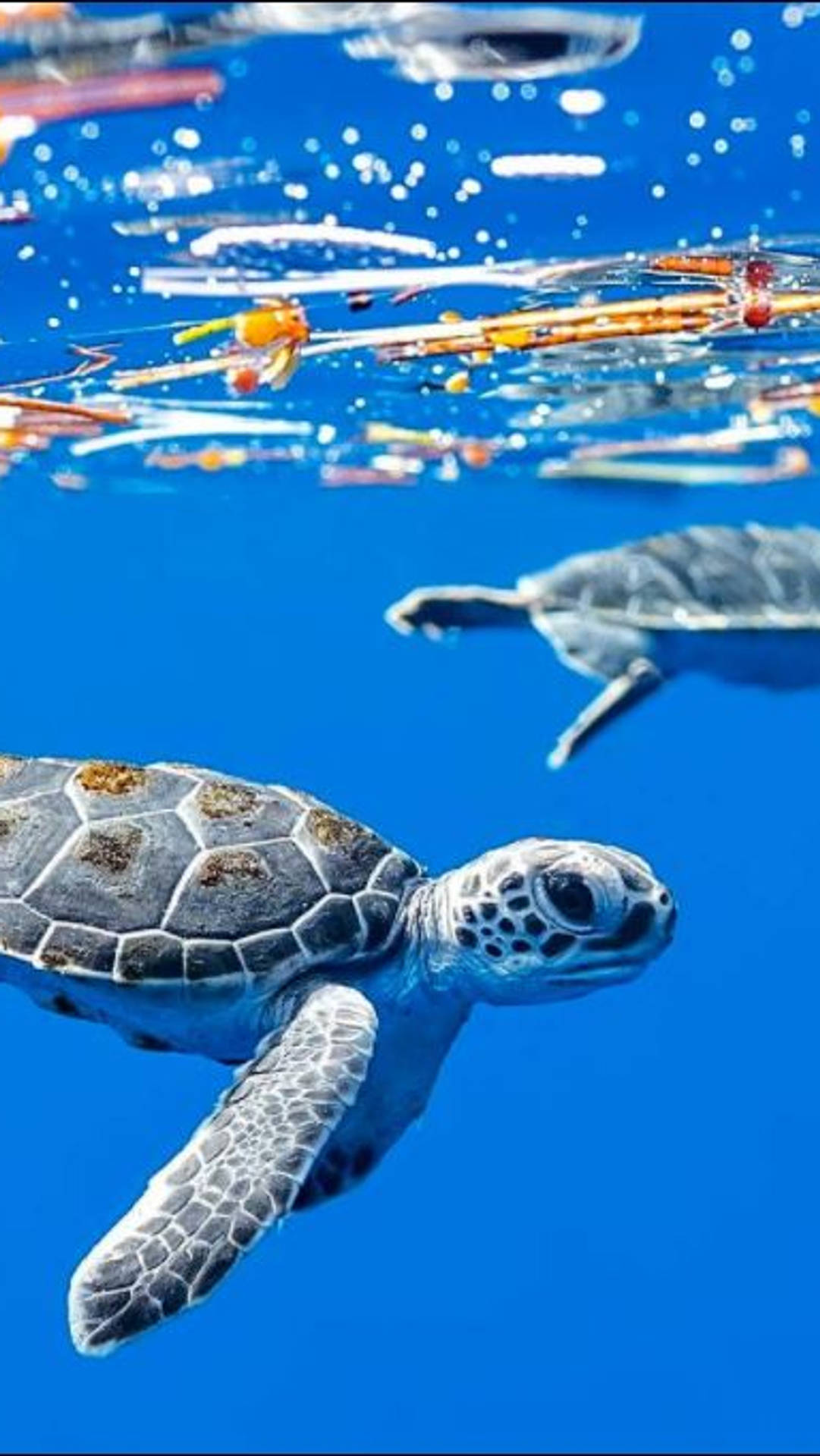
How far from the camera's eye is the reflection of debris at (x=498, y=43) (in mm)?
4605

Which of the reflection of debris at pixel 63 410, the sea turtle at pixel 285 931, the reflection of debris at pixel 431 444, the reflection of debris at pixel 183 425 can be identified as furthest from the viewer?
the reflection of debris at pixel 431 444

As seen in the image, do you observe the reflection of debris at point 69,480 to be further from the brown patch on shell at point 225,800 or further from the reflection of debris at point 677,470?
the brown patch on shell at point 225,800

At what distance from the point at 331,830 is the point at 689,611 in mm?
2687

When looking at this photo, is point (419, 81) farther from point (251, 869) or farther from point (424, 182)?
point (251, 869)

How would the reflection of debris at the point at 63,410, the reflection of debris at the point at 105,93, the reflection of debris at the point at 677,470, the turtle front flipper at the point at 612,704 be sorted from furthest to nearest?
the reflection of debris at the point at 677,470, the reflection of debris at the point at 63,410, the turtle front flipper at the point at 612,704, the reflection of debris at the point at 105,93

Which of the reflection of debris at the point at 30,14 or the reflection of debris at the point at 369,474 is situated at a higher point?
the reflection of debris at the point at 369,474

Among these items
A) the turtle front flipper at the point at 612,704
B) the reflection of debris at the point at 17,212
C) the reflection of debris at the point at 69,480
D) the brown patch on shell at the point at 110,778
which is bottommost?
the brown patch on shell at the point at 110,778

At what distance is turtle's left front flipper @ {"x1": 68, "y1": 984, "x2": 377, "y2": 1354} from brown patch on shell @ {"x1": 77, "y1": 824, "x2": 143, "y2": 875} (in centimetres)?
94

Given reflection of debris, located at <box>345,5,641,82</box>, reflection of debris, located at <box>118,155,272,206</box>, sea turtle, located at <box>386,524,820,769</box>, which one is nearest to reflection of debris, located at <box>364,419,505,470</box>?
sea turtle, located at <box>386,524,820,769</box>

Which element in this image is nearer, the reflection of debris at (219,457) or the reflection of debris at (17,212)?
the reflection of debris at (17,212)

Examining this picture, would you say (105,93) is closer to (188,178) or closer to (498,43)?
(188,178)

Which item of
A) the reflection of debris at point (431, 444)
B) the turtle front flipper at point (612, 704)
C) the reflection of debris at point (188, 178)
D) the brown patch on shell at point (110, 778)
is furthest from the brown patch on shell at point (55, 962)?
the reflection of debris at point (431, 444)

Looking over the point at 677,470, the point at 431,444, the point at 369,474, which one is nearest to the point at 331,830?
the point at 431,444

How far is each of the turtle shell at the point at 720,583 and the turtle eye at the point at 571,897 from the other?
→ 2507mm
